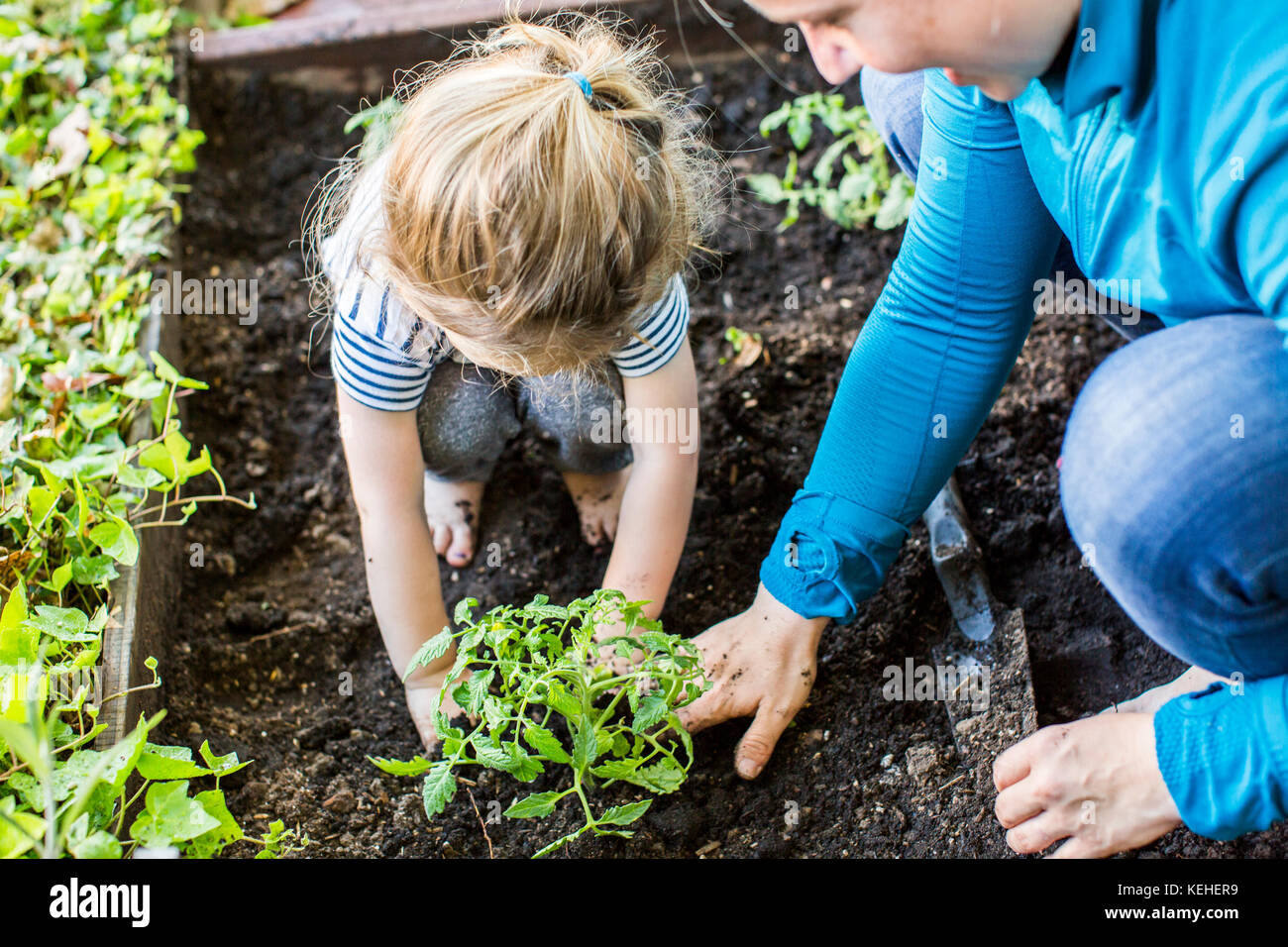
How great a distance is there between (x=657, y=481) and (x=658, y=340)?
227 mm

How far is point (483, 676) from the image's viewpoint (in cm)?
134

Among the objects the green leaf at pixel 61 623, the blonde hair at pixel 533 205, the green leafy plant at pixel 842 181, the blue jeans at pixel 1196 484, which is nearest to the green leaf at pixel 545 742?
the blonde hair at pixel 533 205

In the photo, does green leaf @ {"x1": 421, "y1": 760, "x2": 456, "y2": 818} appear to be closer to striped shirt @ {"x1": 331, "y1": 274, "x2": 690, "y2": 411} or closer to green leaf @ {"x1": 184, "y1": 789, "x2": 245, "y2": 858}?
green leaf @ {"x1": 184, "y1": 789, "x2": 245, "y2": 858}

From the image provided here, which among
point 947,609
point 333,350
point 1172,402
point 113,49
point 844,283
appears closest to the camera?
point 1172,402

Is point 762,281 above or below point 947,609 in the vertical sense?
above

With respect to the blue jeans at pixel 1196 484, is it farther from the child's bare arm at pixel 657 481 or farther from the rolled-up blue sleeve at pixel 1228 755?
the child's bare arm at pixel 657 481

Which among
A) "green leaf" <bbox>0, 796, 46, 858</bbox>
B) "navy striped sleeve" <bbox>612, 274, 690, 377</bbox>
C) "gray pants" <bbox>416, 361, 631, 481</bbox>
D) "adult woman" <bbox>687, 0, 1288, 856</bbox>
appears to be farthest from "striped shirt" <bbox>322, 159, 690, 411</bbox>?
"green leaf" <bbox>0, 796, 46, 858</bbox>

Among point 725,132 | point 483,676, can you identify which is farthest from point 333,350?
point 725,132

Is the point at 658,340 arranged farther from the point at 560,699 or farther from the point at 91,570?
the point at 91,570

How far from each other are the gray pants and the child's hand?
408 millimetres

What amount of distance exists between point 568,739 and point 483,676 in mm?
359

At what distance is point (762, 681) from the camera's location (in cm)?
161

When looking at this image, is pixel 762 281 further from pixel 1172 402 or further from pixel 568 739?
pixel 1172 402

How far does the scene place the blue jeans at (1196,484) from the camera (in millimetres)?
1026
